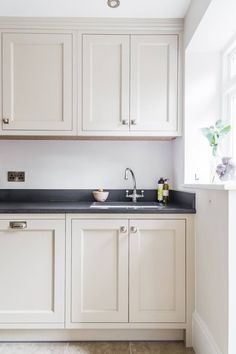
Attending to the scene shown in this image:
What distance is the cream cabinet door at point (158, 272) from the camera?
1840 millimetres

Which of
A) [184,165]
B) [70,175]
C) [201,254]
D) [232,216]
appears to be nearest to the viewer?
[232,216]

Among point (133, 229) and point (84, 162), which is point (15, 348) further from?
point (84, 162)

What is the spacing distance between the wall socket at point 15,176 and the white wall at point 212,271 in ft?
4.78

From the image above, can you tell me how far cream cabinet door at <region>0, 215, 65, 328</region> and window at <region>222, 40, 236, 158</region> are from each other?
A: 1.35 m

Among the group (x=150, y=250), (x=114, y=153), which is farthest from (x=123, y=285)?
(x=114, y=153)

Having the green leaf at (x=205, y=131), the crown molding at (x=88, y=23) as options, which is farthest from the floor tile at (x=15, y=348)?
the crown molding at (x=88, y=23)

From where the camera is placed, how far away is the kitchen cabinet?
81.6 inches

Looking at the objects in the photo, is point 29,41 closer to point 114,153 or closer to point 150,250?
point 114,153

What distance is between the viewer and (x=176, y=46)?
82.1 inches

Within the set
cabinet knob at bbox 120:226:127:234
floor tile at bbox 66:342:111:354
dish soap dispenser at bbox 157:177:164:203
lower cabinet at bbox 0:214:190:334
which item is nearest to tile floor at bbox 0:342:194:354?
floor tile at bbox 66:342:111:354

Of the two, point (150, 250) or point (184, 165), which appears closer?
point (150, 250)

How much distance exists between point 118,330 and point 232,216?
117cm

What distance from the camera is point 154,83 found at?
2.08 metres

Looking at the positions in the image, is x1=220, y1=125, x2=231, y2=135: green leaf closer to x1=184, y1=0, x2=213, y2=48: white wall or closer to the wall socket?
x1=184, y1=0, x2=213, y2=48: white wall
